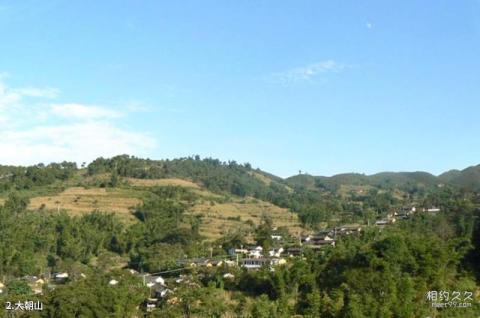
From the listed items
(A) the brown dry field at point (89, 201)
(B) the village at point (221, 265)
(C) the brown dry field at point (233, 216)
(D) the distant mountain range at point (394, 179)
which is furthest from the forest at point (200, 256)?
(D) the distant mountain range at point (394, 179)

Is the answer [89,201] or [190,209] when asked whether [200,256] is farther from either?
[89,201]

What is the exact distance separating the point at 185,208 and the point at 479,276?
131 ft

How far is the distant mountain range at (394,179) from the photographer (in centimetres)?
13030

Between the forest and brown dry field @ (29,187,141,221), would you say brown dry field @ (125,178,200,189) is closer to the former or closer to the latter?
the forest

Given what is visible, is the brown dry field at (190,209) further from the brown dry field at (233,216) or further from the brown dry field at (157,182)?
the brown dry field at (157,182)

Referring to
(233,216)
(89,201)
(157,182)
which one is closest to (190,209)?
(233,216)

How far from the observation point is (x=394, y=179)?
557 ft

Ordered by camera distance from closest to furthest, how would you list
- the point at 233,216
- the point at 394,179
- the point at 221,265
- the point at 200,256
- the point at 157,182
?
the point at 221,265 < the point at 200,256 < the point at 233,216 < the point at 157,182 < the point at 394,179

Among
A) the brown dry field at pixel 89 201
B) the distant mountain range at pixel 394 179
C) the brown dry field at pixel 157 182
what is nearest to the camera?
the brown dry field at pixel 89 201

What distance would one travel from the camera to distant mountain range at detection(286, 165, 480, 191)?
427ft

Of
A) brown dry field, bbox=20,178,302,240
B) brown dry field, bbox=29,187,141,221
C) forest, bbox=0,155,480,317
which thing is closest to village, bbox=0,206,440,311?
forest, bbox=0,155,480,317

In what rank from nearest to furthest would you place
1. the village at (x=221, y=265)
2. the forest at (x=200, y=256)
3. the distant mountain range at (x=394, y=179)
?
the forest at (x=200, y=256), the village at (x=221, y=265), the distant mountain range at (x=394, y=179)

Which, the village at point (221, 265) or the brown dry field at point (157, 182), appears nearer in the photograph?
the village at point (221, 265)

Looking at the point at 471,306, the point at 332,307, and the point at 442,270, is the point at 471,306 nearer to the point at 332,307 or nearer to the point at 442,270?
the point at 442,270
